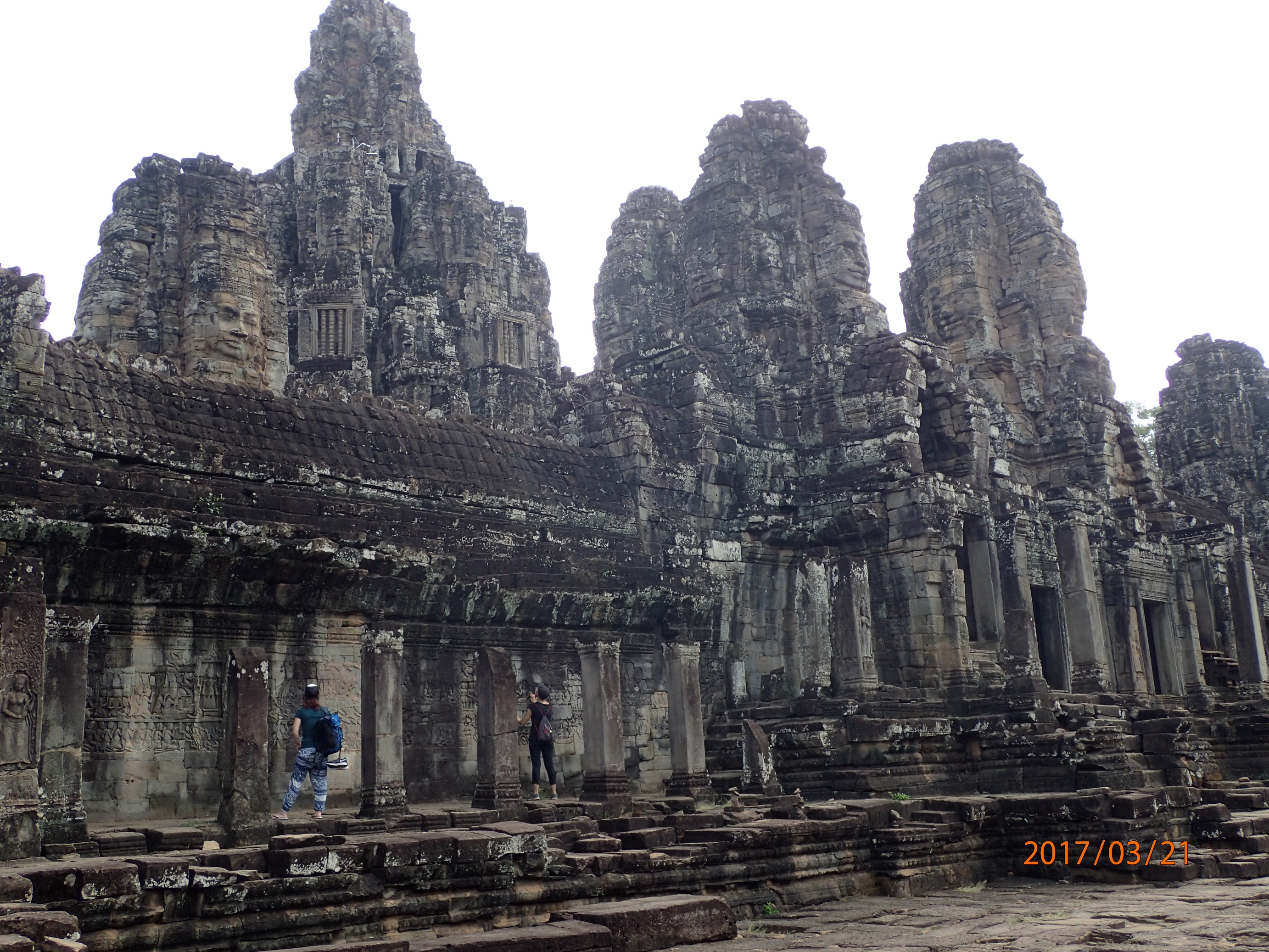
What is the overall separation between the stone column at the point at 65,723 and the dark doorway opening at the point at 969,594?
48.6 ft

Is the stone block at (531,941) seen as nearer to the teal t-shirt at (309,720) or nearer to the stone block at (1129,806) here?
the teal t-shirt at (309,720)

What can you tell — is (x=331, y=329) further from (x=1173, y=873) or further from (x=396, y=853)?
(x=396, y=853)

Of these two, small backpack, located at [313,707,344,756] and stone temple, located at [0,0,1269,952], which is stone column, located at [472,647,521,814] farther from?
small backpack, located at [313,707,344,756]

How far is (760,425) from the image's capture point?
22.7 m

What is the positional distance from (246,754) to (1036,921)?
6.77 m

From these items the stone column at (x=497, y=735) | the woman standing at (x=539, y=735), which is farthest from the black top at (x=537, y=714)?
the stone column at (x=497, y=735)

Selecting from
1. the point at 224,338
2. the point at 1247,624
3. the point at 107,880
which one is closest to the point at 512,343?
the point at 224,338

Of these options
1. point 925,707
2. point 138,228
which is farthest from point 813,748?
point 138,228

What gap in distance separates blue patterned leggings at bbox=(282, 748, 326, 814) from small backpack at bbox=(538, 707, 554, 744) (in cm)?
405

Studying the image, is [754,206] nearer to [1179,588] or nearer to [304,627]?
[1179,588]

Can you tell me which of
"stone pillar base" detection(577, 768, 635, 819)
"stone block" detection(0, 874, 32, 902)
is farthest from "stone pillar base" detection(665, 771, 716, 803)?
"stone block" detection(0, 874, 32, 902)

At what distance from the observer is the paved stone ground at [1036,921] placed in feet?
30.0

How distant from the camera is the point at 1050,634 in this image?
2353 cm

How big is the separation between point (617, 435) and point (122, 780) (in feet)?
33.6
